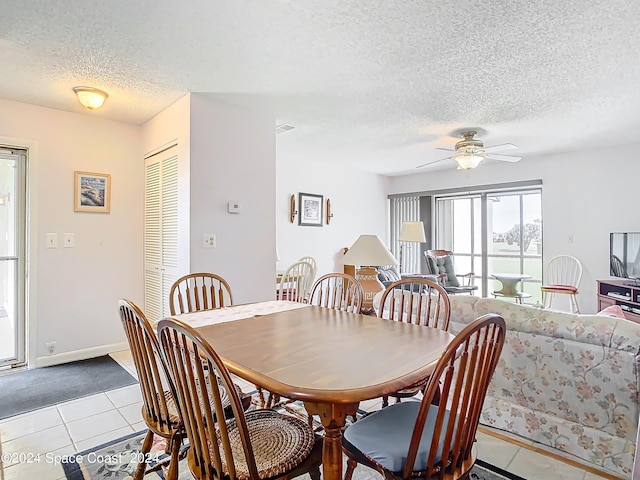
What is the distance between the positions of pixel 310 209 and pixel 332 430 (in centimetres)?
456

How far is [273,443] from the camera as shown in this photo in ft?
4.32

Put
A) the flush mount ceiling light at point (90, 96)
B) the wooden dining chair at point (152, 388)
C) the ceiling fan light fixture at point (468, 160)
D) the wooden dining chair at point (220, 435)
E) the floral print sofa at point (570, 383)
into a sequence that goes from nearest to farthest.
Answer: the wooden dining chair at point (220, 435), the wooden dining chair at point (152, 388), the floral print sofa at point (570, 383), the flush mount ceiling light at point (90, 96), the ceiling fan light fixture at point (468, 160)

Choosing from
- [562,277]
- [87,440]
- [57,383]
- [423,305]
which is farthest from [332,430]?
[562,277]

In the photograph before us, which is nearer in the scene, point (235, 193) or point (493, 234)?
point (235, 193)

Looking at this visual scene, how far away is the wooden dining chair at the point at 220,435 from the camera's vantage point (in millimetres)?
1045

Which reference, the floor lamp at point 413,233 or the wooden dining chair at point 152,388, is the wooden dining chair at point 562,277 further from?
the wooden dining chair at point 152,388

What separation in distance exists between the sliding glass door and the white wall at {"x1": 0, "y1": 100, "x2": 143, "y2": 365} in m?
4.86

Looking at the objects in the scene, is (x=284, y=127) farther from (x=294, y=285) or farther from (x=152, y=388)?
(x=152, y=388)

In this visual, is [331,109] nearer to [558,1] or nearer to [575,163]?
[558,1]

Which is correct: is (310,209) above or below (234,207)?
above

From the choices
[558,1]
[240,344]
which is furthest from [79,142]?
[558,1]

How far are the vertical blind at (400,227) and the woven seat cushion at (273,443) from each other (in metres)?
5.49

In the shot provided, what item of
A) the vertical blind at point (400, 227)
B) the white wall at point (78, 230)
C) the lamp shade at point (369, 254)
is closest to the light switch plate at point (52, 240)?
the white wall at point (78, 230)

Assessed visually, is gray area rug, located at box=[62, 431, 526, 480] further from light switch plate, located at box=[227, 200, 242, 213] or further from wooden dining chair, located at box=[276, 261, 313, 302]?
wooden dining chair, located at box=[276, 261, 313, 302]
